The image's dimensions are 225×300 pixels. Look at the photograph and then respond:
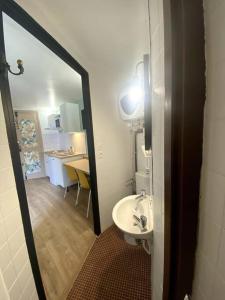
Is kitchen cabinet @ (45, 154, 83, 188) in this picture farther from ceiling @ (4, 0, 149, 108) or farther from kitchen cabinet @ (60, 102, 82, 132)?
ceiling @ (4, 0, 149, 108)

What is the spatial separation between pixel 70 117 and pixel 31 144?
1.80 meters

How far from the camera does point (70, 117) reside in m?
3.36

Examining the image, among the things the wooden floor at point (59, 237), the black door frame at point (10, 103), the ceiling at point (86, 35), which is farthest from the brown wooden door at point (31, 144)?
the black door frame at point (10, 103)

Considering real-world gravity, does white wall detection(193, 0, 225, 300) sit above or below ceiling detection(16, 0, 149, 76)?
below

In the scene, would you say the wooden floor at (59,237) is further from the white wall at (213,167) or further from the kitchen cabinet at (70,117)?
the kitchen cabinet at (70,117)

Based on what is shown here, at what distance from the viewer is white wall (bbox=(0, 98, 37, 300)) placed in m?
0.67

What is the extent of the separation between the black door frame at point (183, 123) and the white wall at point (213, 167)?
0.02 m

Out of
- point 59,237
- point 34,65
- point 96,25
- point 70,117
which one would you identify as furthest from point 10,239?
point 70,117

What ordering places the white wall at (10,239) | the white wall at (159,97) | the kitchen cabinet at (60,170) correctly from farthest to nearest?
the kitchen cabinet at (60,170), the white wall at (10,239), the white wall at (159,97)

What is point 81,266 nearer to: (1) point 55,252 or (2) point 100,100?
(1) point 55,252

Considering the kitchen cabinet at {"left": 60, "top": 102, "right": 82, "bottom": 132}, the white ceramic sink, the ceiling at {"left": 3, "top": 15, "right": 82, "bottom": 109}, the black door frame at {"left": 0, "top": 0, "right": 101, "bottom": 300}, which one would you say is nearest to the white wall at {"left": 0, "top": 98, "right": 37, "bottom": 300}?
the black door frame at {"left": 0, "top": 0, "right": 101, "bottom": 300}

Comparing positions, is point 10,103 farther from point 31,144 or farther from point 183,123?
point 31,144

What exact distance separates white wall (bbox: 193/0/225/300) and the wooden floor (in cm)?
143

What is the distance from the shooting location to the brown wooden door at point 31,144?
409 cm
